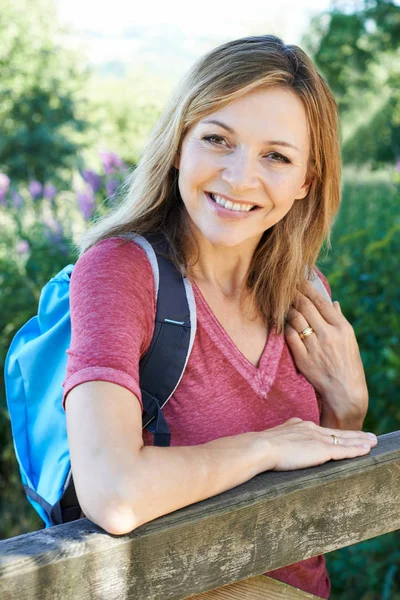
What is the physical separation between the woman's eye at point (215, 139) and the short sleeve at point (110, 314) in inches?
10.1

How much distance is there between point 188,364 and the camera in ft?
4.70

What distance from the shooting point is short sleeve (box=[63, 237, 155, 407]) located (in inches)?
47.9

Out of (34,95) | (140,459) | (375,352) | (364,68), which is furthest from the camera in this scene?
(364,68)

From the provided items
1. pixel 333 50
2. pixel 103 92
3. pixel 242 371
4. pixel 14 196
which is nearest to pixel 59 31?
pixel 103 92

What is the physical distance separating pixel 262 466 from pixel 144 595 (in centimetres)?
32

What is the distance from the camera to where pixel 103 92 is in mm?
22078

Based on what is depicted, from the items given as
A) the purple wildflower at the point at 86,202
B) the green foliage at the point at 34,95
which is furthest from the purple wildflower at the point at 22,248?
the green foliage at the point at 34,95

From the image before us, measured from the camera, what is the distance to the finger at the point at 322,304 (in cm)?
176

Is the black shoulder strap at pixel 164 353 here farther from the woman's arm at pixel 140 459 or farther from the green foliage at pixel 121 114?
the green foliage at pixel 121 114

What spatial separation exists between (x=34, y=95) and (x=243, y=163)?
19642mm

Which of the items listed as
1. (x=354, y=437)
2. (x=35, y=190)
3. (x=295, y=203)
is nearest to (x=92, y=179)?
(x=35, y=190)

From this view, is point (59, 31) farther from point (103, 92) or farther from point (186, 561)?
point (186, 561)

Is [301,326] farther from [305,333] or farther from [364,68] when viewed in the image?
[364,68]

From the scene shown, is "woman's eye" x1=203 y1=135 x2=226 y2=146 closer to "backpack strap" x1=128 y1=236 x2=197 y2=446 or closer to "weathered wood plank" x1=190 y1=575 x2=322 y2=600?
"backpack strap" x1=128 y1=236 x2=197 y2=446
